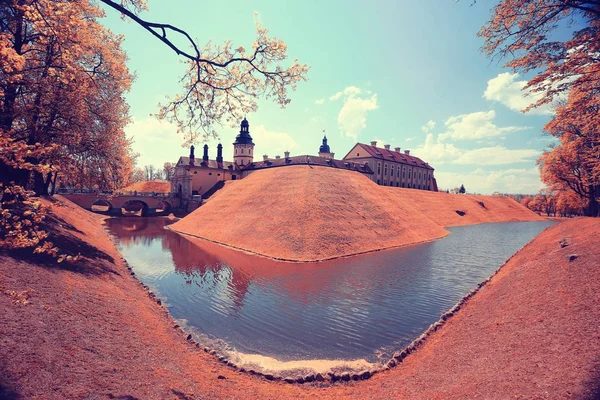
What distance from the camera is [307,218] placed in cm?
3819

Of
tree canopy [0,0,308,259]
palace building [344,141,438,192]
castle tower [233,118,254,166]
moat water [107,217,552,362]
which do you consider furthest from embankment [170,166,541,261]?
castle tower [233,118,254,166]

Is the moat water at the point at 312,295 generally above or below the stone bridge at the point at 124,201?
below

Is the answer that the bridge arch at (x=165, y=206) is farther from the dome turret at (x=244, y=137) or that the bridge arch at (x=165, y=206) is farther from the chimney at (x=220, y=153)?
the dome turret at (x=244, y=137)

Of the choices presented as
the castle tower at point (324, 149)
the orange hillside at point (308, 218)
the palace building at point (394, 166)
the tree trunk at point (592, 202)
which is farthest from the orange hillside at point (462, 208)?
the castle tower at point (324, 149)

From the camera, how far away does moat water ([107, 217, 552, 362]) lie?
13.8 m

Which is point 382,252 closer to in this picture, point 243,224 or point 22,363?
point 243,224

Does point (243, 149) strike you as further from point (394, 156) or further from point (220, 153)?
point (394, 156)

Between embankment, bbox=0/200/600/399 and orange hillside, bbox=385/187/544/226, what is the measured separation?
56513 mm

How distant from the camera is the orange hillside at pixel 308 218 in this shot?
3409 cm

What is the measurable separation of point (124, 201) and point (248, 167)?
32.3 m

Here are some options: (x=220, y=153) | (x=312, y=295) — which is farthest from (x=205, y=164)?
(x=312, y=295)

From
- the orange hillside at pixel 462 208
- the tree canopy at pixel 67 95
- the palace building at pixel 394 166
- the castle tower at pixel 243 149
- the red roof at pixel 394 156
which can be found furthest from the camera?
the castle tower at pixel 243 149

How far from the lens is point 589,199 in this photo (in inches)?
1673

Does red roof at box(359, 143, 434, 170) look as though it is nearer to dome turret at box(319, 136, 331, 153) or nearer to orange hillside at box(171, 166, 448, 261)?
dome turret at box(319, 136, 331, 153)
